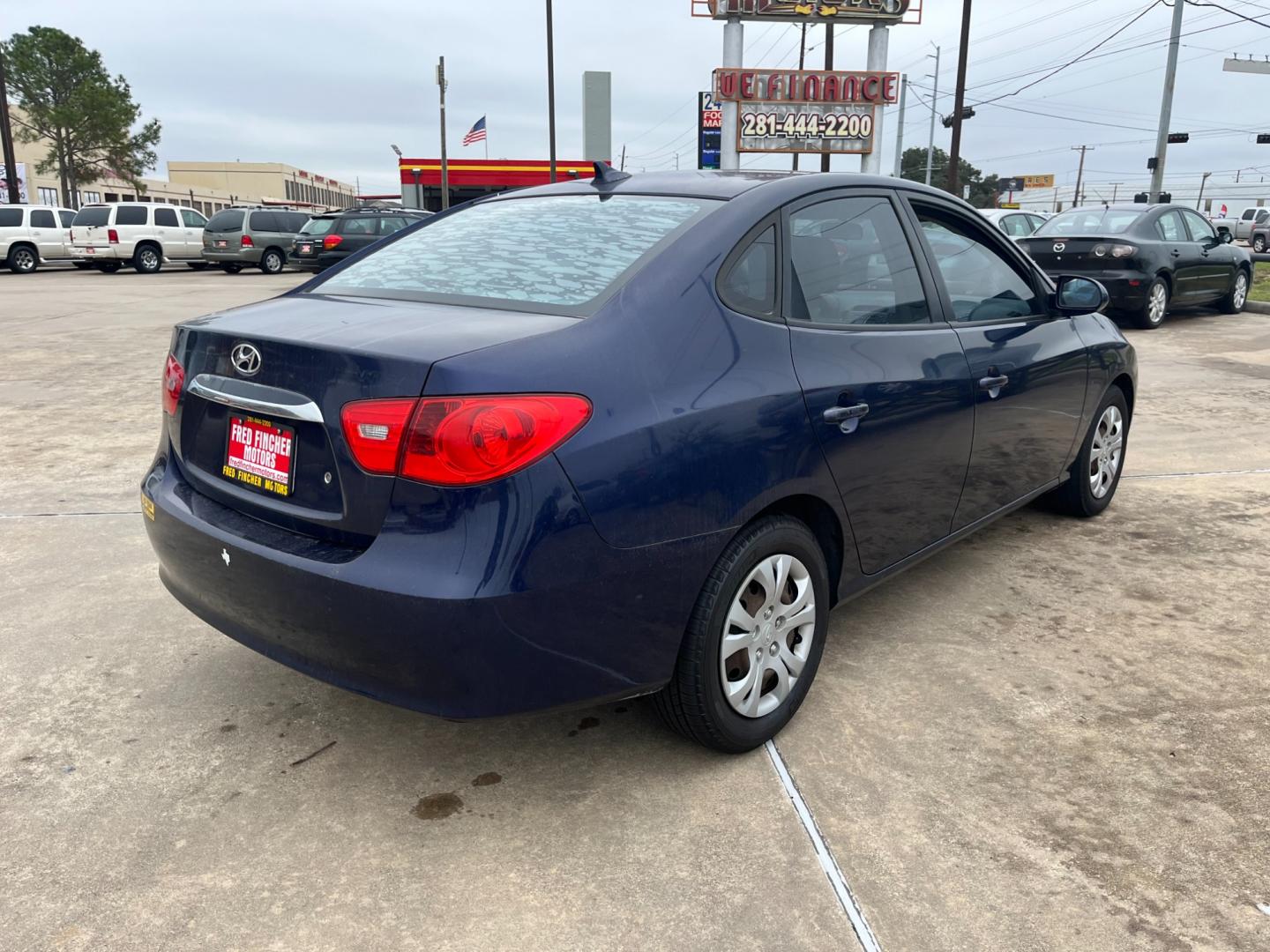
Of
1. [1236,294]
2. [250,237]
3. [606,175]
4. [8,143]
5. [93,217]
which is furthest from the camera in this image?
[8,143]

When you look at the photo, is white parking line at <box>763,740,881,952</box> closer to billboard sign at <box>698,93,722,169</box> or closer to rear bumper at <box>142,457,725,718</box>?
rear bumper at <box>142,457,725,718</box>

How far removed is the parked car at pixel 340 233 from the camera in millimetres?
21266

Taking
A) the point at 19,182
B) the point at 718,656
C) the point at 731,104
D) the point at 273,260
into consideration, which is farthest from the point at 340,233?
the point at 19,182

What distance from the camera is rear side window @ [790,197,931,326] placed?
291cm

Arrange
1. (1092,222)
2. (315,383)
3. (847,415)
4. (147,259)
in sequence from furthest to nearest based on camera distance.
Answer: (147,259) → (1092,222) → (847,415) → (315,383)

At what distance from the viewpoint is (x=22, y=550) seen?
4.27m

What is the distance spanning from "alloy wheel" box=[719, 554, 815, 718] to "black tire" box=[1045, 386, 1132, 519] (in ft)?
7.76

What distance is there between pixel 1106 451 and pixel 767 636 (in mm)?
2920

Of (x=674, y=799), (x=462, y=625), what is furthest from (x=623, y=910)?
(x=462, y=625)

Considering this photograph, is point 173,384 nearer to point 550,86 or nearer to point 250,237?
point 250,237

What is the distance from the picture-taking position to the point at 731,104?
26672mm

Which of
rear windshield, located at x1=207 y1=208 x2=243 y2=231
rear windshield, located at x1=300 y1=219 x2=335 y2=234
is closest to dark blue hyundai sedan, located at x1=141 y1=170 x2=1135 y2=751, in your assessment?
rear windshield, located at x1=300 y1=219 x2=335 y2=234

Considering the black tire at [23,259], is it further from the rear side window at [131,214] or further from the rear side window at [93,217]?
the rear side window at [131,214]

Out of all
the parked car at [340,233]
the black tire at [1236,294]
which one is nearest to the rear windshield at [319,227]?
the parked car at [340,233]
